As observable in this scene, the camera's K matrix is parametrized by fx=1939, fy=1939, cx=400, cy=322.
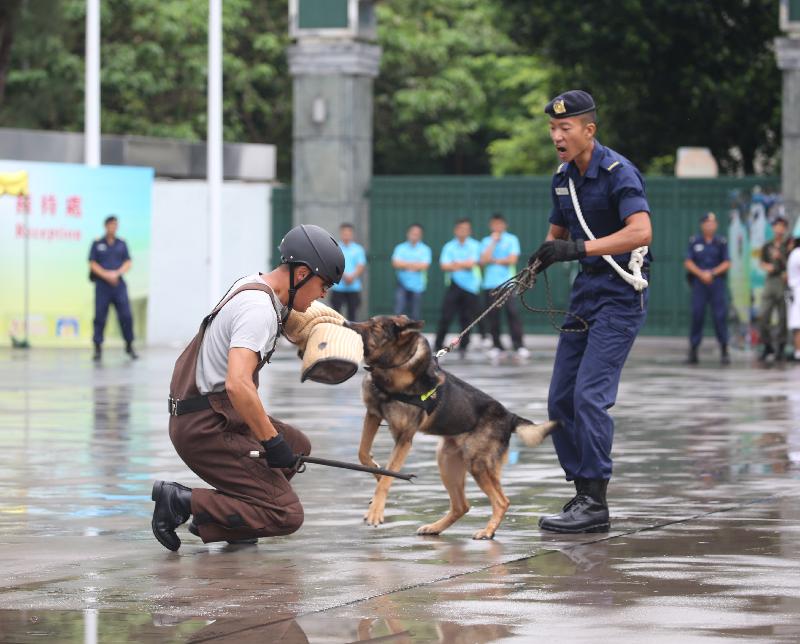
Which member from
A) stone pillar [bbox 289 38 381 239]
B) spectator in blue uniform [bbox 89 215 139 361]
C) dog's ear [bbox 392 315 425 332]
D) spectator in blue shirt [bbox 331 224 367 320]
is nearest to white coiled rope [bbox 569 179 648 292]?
dog's ear [bbox 392 315 425 332]

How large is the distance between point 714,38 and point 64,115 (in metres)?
16.6

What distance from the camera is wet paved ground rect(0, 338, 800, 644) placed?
269 inches

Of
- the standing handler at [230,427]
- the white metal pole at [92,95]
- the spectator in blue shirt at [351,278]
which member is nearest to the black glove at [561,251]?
the standing handler at [230,427]

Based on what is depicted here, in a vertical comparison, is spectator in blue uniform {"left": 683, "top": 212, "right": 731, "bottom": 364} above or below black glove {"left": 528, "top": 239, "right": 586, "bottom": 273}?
below

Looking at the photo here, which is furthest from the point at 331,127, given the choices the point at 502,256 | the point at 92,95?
the point at 502,256

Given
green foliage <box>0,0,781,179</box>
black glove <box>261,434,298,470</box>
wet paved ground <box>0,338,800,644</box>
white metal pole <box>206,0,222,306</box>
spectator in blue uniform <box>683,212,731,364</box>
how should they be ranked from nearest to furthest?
1. wet paved ground <box>0,338,800,644</box>
2. black glove <box>261,434,298,470</box>
3. spectator in blue uniform <box>683,212,731,364</box>
4. white metal pole <box>206,0,222,306</box>
5. green foliage <box>0,0,781,179</box>

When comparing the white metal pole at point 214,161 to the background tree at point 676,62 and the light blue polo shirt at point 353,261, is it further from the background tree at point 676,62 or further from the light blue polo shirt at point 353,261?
the background tree at point 676,62

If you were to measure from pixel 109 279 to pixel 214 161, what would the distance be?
4.48 meters

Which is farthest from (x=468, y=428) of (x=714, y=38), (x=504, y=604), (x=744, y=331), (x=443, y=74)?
(x=443, y=74)

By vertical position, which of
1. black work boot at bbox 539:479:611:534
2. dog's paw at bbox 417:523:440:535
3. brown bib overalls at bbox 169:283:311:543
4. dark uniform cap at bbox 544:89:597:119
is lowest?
dog's paw at bbox 417:523:440:535

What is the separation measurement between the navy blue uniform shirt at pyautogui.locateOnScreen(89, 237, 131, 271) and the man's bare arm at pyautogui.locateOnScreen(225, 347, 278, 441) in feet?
53.3

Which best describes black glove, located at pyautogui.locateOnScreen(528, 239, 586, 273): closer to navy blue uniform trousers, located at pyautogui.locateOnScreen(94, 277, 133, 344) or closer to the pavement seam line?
the pavement seam line

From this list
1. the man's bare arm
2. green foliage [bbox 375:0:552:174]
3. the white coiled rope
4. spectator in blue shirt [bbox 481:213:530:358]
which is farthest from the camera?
green foliage [bbox 375:0:552:174]

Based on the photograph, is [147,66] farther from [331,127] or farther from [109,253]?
[109,253]
